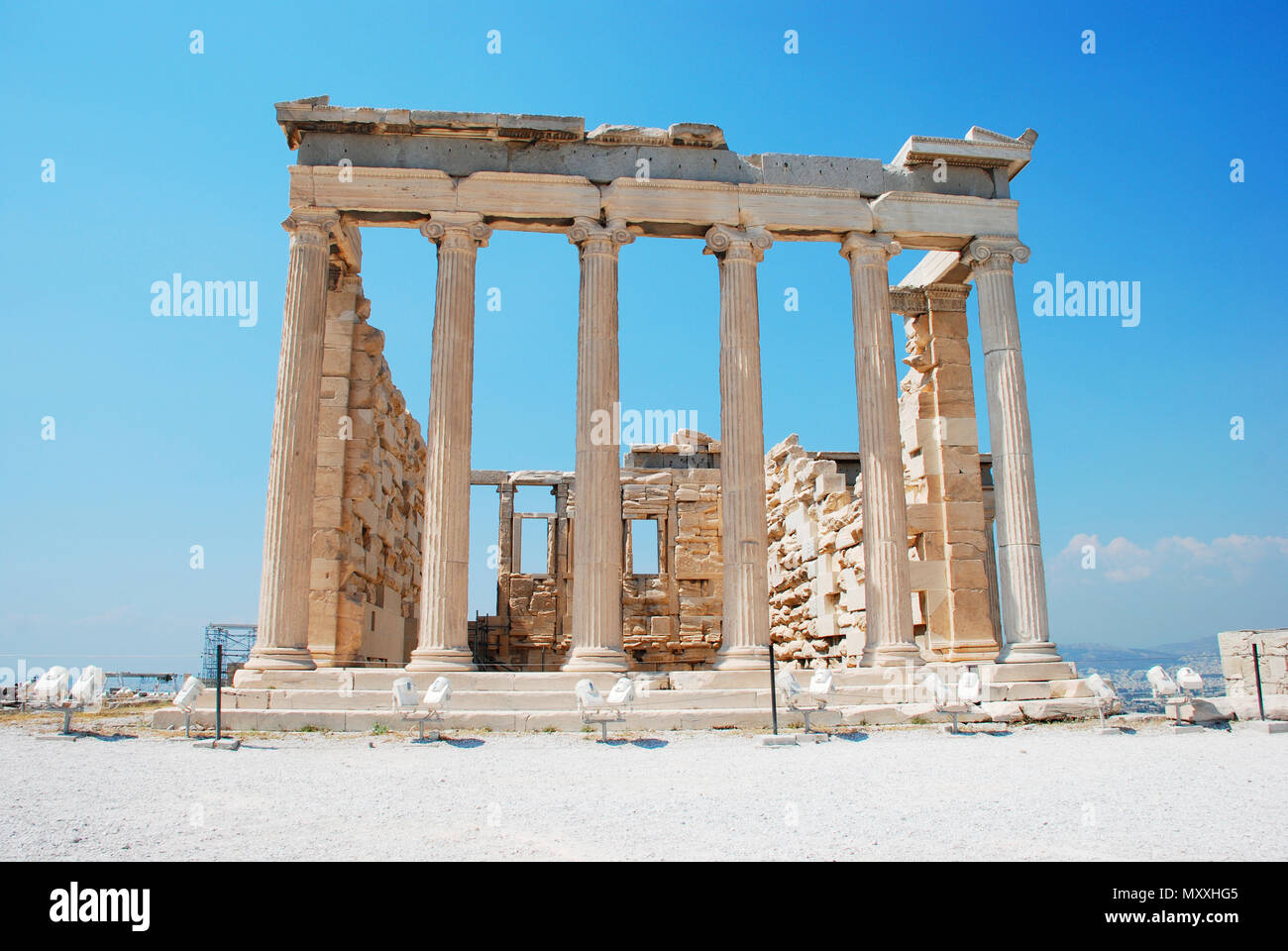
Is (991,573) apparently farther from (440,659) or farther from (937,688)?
(440,659)

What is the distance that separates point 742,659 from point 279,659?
26.1 ft

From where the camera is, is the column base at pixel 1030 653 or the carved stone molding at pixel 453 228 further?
the carved stone molding at pixel 453 228

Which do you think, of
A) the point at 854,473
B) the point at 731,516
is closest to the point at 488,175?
the point at 731,516

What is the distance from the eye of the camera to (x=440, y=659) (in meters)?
17.4

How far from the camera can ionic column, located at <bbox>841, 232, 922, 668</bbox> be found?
18.8 metres

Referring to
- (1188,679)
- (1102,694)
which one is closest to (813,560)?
(1102,694)

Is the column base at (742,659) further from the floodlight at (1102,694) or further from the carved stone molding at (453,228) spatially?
the carved stone molding at (453,228)

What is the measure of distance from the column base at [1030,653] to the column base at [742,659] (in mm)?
4525

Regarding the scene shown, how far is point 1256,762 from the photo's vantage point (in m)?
11.7

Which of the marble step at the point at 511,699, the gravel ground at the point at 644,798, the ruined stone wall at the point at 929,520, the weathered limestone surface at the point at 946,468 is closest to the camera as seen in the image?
the gravel ground at the point at 644,798

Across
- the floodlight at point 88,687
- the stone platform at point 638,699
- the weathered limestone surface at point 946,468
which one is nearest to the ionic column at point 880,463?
the stone platform at point 638,699

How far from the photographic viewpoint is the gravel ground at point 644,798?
7348mm

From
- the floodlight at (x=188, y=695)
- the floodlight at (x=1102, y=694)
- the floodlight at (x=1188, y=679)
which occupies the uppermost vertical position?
the floodlight at (x=188, y=695)
